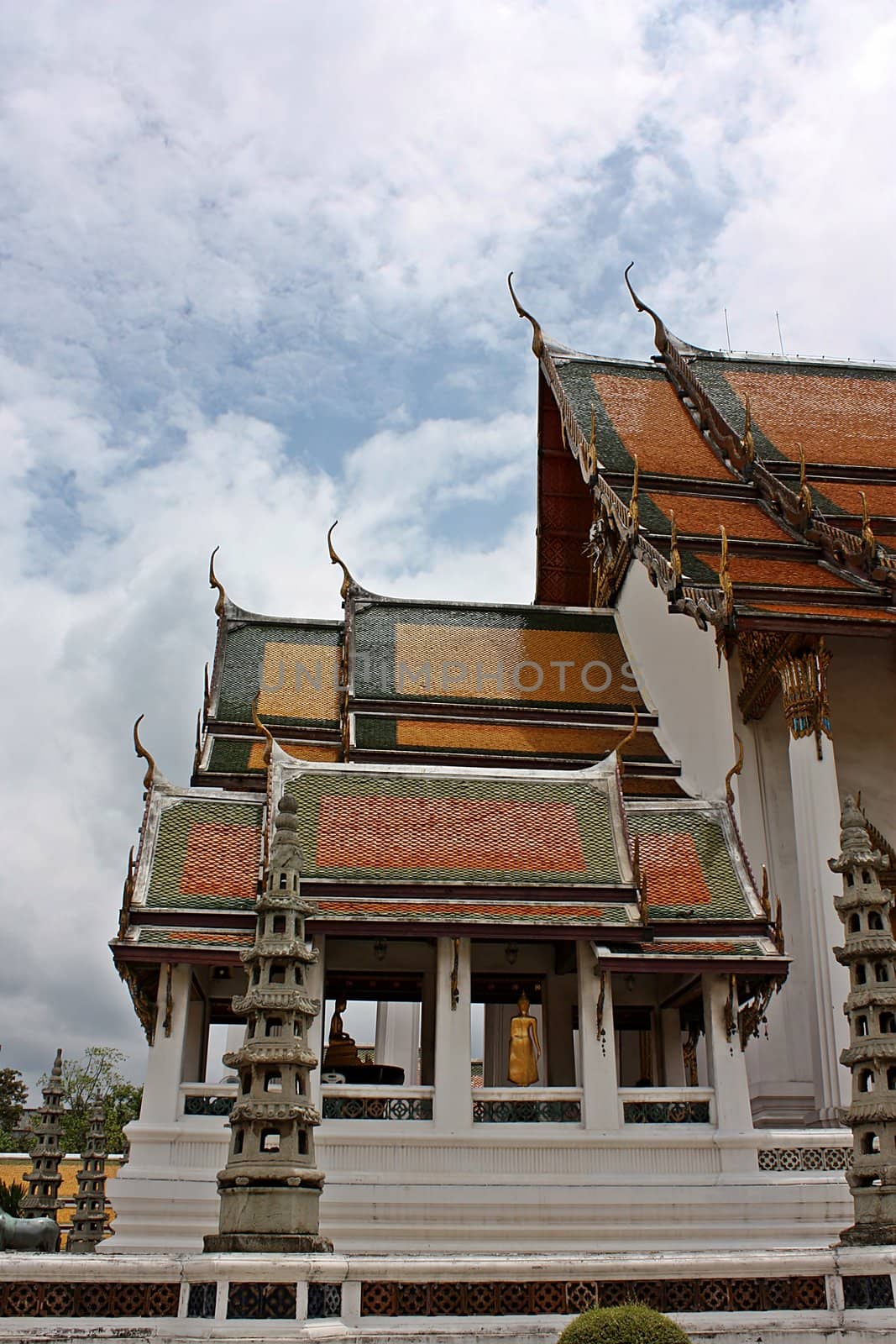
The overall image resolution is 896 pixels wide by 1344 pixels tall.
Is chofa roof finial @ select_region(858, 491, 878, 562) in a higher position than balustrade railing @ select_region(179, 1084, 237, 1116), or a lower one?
higher

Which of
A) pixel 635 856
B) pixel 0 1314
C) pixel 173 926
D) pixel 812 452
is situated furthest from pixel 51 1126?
pixel 812 452

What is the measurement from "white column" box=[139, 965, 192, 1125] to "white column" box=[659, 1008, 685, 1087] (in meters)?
4.09

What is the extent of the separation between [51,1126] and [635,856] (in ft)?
23.7

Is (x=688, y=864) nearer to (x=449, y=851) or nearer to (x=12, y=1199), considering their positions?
(x=449, y=851)

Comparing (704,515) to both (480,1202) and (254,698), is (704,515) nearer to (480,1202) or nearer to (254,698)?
(254,698)

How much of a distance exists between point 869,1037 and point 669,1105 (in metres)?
2.95

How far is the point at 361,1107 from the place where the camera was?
9.53 metres

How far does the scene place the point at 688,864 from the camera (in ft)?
36.5

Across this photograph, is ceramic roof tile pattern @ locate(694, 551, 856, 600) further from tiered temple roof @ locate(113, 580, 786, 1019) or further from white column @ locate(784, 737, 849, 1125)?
tiered temple roof @ locate(113, 580, 786, 1019)

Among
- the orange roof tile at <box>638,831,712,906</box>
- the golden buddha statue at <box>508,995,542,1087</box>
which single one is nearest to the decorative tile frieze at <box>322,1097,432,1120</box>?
the golden buddha statue at <box>508,995,542,1087</box>

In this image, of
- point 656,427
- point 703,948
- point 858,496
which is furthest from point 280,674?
point 703,948

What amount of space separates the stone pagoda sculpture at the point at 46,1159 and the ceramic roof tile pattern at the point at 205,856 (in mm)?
4570

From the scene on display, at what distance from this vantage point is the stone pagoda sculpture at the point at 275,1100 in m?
5.82

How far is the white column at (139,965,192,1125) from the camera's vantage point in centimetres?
933
